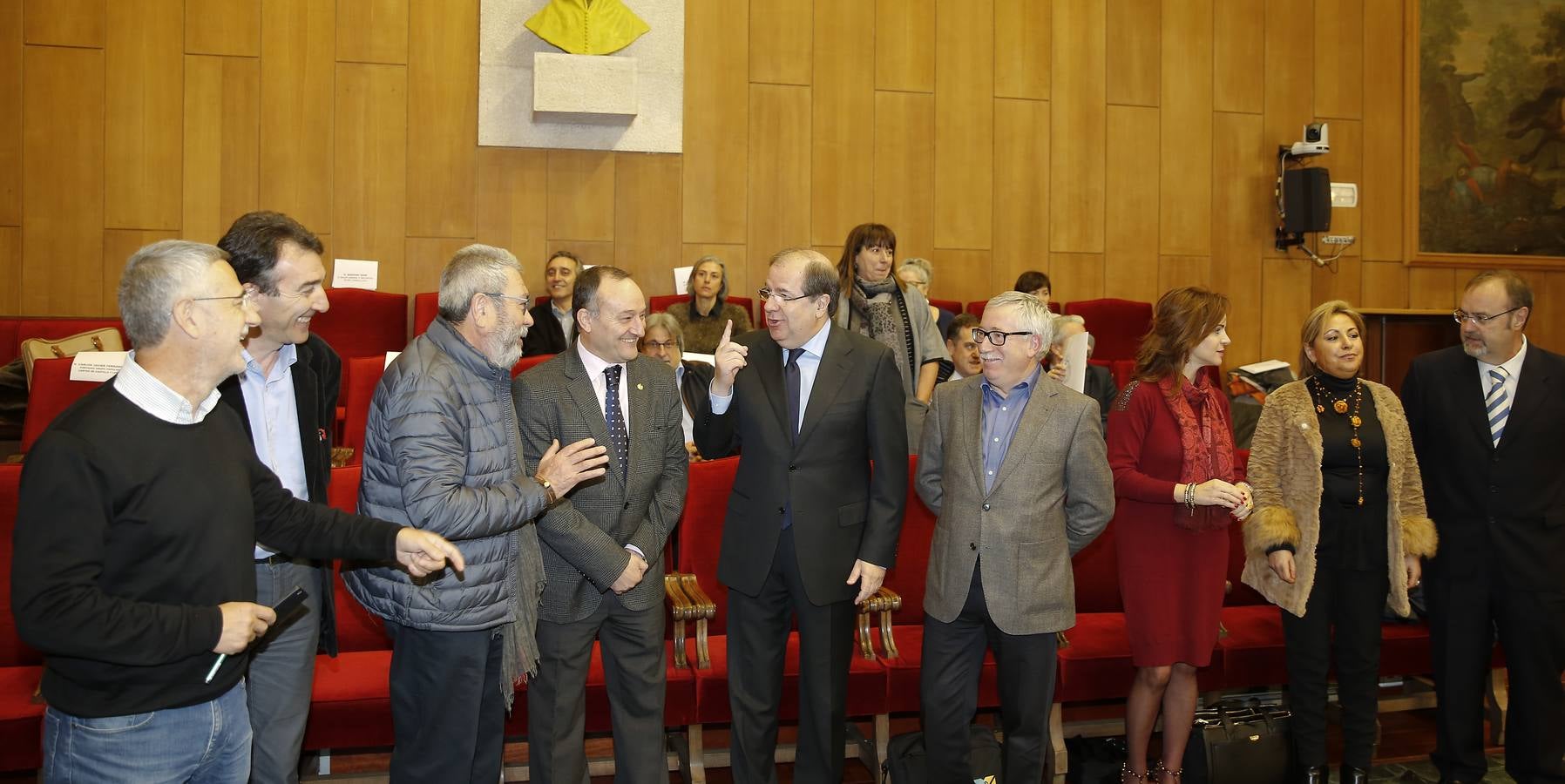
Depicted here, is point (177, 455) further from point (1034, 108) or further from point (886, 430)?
point (1034, 108)

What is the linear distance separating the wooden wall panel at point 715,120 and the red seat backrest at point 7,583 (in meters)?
4.42

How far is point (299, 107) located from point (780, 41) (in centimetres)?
302

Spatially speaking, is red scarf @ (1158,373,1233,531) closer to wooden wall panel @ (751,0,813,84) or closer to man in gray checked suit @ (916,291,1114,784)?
man in gray checked suit @ (916,291,1114,784)

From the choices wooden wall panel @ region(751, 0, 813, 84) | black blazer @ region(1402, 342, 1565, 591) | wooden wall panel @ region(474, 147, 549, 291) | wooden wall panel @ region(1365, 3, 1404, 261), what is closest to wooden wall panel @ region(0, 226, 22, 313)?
wooden wall panel @ region(474, 147, 549, 291)

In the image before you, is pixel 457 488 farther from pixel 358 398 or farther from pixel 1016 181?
pixel 1016 181

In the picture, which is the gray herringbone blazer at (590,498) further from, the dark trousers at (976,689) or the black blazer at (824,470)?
the dark trousers at (976,689)

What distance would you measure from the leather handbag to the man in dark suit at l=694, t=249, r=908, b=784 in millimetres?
3929

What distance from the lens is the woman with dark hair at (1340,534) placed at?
332 centimetres

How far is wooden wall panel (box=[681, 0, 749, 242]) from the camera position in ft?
23.1

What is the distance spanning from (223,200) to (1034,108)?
5.24 metres

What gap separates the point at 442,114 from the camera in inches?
266

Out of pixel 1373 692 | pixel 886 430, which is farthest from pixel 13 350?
pixel 1373 692

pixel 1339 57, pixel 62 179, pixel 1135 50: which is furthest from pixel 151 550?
pixel 1339 57

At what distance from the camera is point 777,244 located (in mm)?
7184
